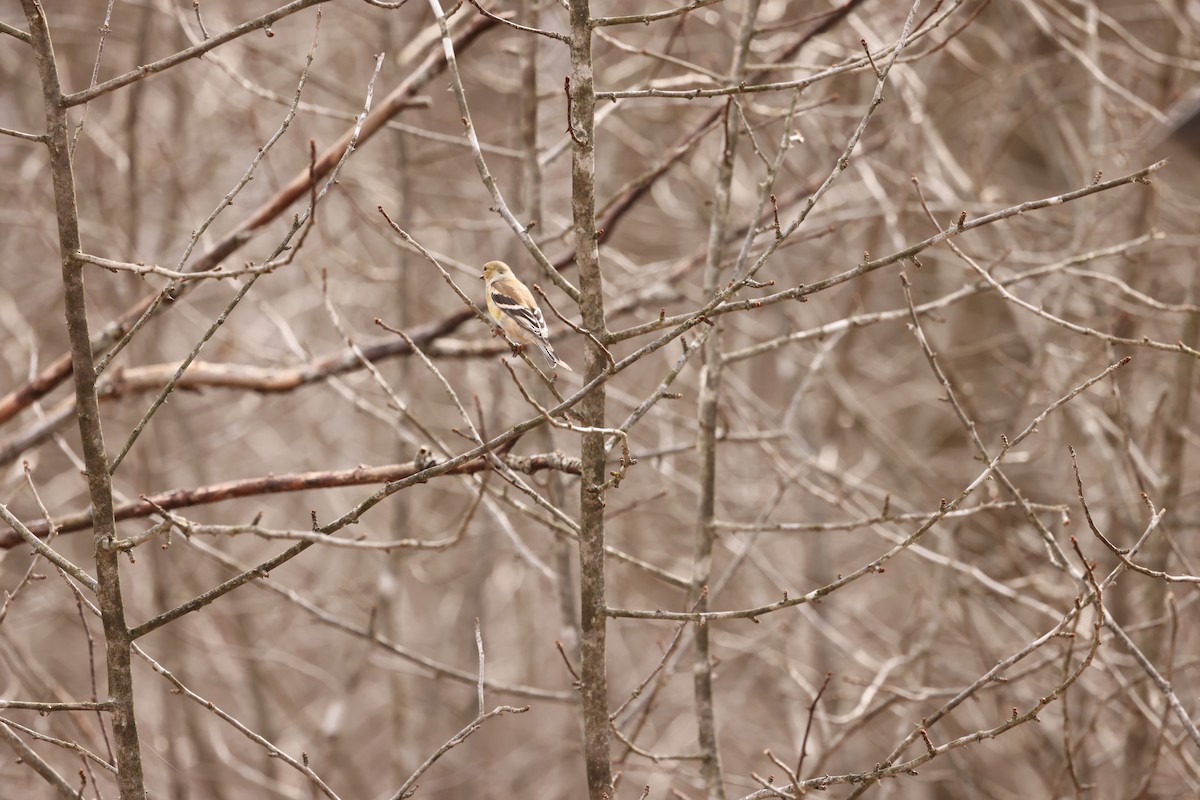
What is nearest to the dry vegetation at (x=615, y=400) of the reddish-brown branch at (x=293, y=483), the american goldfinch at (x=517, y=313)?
the reddish-brown branch at (x=293, y=483)

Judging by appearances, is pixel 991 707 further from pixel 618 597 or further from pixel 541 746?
pixel 541 746

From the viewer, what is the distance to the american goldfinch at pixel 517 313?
2.80 m

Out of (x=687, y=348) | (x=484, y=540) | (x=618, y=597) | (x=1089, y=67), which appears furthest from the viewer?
(x=618, y=597)

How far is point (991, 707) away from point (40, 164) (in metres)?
7.97

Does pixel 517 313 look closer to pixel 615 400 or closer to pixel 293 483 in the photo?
pixel 293 483

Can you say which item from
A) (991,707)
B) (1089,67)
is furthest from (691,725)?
(1089,67)

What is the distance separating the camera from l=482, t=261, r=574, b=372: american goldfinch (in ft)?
9.18

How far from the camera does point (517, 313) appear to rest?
2.82 m

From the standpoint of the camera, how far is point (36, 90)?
8.68 meters

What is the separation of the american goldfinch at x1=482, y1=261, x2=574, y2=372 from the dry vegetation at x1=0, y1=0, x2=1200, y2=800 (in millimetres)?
222

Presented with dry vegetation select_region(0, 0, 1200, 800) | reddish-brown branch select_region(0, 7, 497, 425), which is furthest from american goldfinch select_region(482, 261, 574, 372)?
reddish-brown branch select_region(0, 7, 497, 425)

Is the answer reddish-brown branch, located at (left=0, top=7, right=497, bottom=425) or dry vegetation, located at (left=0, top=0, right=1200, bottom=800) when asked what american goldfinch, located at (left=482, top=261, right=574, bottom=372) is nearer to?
dry vegetation, located at (left=0, top=0, right=1200, bottom=800)

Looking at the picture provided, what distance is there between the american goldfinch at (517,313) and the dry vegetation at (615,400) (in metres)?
0.22

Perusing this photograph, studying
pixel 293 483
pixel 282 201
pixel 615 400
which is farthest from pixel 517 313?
pixel 615 400
